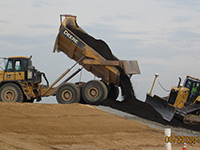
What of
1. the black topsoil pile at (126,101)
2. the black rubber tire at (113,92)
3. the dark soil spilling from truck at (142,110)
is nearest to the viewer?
the dark soil spilling from truck at (142,110)

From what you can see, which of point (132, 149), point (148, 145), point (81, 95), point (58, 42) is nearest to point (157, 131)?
point (148, 145)

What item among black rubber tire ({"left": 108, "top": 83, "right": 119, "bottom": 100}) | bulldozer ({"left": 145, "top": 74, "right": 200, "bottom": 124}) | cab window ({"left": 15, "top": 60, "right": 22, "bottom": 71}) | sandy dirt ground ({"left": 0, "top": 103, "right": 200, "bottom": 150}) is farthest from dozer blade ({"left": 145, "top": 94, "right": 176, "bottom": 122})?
cab window ({"left": 15, "top": 60, "right": 22, "bottom": 71})

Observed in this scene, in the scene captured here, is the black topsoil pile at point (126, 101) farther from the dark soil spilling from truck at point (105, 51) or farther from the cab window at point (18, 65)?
the cab window at point (18, 65)

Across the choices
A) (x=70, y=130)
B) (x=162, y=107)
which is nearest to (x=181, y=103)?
(x=162, y=107)

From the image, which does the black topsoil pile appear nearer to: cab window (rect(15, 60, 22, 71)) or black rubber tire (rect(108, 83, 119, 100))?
black rubber tire (rect(108, 83, 119, 100))

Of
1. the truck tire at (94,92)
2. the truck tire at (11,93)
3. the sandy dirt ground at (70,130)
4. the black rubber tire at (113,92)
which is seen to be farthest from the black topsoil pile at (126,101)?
the truck tire at (11,93)

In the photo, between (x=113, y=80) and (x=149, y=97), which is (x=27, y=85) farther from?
(x=149, y=97)

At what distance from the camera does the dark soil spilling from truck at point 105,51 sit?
71.9ft

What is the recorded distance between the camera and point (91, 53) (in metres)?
21.5

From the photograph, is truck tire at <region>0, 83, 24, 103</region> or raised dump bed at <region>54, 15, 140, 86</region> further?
truck tire at <region>0, 83, 24, 103</region>

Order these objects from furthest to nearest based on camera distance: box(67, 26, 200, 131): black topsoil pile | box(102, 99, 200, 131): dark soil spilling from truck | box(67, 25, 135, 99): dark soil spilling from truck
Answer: box(67, 25, 135, 99): dark soil spilling from truck < box(67, 26, 200, 131): black topsoil pile < box(102, 99, 200, 131): dark soil spilling from truck

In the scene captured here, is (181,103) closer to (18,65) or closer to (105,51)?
(105,51)

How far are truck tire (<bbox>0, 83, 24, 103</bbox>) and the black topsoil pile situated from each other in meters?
4.41

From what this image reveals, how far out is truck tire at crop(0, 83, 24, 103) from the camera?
2217cm
